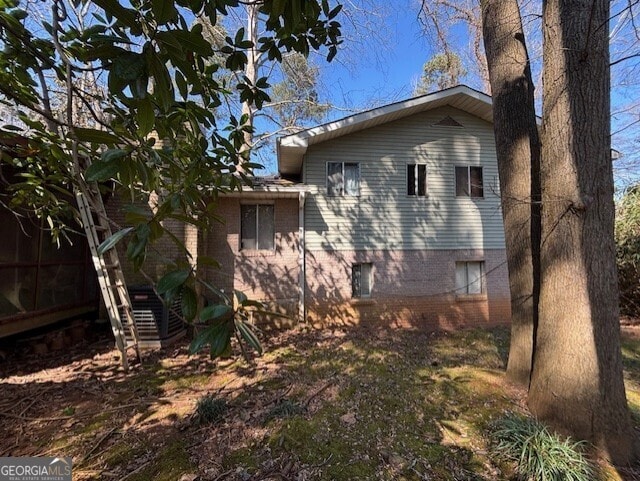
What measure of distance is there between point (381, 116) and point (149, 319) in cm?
701

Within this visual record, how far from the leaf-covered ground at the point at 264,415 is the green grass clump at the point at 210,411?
0.04 feet

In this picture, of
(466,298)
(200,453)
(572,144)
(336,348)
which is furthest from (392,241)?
(200,453)

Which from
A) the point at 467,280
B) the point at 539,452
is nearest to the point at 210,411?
the point at 539,452

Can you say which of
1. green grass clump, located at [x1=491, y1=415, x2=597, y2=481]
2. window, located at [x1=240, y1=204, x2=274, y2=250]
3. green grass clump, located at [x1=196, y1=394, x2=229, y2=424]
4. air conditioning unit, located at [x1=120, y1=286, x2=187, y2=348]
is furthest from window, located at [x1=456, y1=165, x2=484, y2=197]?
green grass clump, located at [x1=196, y1=394, x2=229, y2=424]

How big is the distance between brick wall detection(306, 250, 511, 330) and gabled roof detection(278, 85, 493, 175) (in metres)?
2.67

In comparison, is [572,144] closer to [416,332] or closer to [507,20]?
[507,20]

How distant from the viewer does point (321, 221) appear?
836 cm

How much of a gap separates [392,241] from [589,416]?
19.5 ft

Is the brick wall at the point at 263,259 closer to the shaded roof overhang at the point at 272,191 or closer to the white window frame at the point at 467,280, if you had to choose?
the shaded roof overhang at the point at 272,191

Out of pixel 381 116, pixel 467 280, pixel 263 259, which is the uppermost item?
pixel 381 116

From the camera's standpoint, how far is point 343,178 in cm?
851

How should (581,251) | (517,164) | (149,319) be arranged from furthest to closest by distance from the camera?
(149,319)
(517,164)
(581,251)

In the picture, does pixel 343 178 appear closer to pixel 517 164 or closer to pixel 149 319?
pixel 517 164

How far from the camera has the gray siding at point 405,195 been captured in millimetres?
8383
